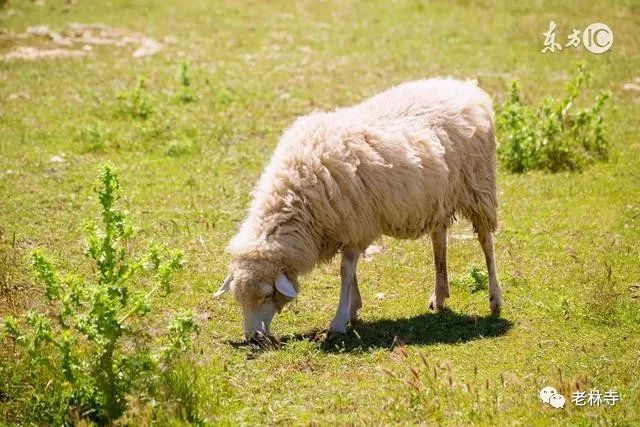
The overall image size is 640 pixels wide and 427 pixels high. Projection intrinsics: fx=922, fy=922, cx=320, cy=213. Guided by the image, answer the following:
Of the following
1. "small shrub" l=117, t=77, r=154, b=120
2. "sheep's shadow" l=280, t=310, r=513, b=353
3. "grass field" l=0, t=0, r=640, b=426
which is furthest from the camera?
"small shrub" l=117, t=77, r=154, b=120

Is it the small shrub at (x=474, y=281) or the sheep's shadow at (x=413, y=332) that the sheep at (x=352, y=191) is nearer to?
the sheep's shadow at (x=413, y=332)

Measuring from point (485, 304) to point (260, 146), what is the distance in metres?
5.55

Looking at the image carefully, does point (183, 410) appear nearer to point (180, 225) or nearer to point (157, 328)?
point (157, 328)

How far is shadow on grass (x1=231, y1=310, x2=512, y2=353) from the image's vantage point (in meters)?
8.24

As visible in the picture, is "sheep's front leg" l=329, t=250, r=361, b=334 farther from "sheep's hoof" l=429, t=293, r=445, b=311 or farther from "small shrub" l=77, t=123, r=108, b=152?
"small shrub" l=77, t=123, r=108, b=152

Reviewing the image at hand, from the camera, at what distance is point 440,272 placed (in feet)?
30.6

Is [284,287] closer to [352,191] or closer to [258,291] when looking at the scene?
[258,291]

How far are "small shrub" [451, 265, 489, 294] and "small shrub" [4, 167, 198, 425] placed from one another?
12.0ft

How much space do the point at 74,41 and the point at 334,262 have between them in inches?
424

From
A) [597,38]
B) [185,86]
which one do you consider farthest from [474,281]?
[597,38]

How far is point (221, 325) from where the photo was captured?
29.1 ft

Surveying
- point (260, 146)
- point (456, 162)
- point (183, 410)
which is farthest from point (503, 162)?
point (183, 410)

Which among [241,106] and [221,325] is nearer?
[221,325]

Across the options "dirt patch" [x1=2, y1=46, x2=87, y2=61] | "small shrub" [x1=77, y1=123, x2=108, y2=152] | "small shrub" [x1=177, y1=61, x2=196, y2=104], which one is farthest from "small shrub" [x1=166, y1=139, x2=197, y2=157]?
"dirt patch" [x1=2, y1=46, x2=87, y2=61]
